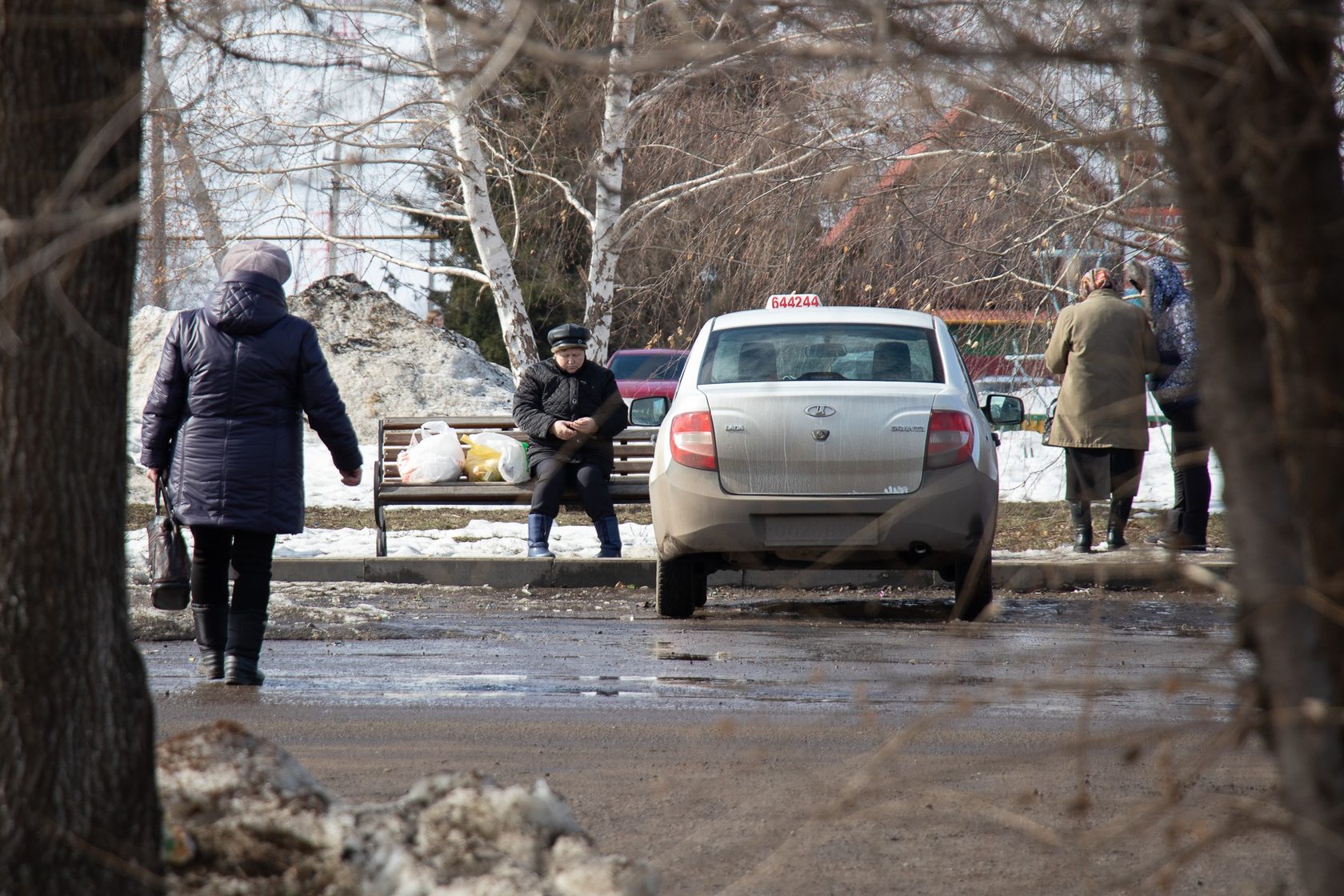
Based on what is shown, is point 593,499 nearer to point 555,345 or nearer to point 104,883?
point 555,345

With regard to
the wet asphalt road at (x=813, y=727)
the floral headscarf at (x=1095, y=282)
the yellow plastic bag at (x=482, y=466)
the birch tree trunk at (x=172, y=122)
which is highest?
the floral headscarf at (x=1095, y=282)

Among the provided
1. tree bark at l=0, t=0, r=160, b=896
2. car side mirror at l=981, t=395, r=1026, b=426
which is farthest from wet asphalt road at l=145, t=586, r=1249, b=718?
tree bark at l=0, t=0, r=160, b=896

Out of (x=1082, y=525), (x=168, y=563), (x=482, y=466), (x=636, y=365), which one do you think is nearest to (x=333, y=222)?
(x=482, y=466)

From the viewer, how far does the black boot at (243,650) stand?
6.07 m

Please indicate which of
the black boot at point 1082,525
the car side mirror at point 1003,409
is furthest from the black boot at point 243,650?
the black boot at point 1082,525

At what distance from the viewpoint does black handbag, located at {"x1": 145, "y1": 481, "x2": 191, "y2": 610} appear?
6.39 metres

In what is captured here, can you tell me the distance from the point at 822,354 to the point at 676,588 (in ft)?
5.05

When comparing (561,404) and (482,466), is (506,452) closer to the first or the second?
Answer: (482,466)

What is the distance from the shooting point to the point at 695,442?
306 inches

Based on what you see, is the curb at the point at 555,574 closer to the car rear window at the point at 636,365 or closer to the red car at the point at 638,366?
the red car at the point at 638,366

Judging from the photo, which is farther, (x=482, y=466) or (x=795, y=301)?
(x=795, y=301)

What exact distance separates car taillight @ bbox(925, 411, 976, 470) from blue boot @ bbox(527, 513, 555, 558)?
341 centimetres

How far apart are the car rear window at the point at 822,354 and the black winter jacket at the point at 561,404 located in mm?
2379

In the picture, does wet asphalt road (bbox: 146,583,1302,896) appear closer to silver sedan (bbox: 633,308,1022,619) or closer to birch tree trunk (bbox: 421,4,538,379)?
silver sedan (bbox: 633,308,1022,619)
